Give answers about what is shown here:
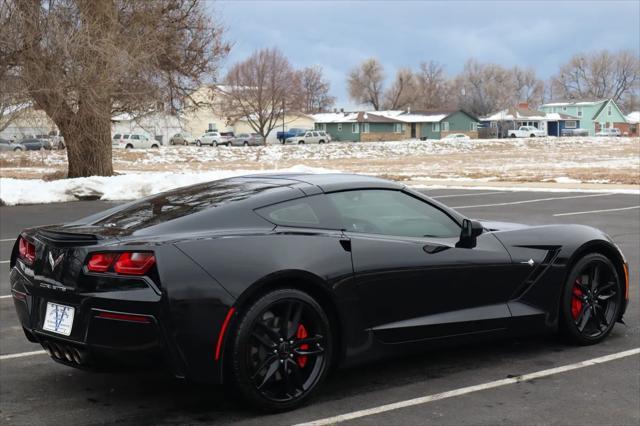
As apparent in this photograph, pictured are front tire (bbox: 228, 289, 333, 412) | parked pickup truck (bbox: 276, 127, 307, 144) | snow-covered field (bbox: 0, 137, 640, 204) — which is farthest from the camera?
parked pickup truck (bbox: 276, 127, 307, 144)

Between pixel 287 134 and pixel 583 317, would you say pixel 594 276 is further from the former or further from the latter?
pixel 287 134

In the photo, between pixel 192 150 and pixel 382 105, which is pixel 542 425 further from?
pixel 382 105

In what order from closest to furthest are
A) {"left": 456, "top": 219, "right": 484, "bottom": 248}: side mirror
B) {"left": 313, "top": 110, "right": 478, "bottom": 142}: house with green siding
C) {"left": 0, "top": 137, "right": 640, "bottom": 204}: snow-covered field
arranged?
1. {"left": 456, "top": 219, "right": 484, "bottom": 248}: side mirror
2. {"left": 0, "top": 137, "right": 640, "bottom": 204}: snow-covered field
3. {"left": 313, "top": 110, "right": 478, "bottom": 142}: house with green siding

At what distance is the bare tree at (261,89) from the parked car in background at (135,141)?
18.8m

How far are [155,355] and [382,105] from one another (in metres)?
150

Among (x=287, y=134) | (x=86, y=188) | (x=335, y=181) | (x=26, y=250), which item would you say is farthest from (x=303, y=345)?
(x=287, y=134)

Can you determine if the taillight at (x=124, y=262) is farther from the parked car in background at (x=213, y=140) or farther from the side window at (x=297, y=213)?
the parked car in background at (x=213, y=140)

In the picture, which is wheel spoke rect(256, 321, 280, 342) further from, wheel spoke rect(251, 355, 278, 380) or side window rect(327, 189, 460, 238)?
side window rect(327, 189, 460, 238)

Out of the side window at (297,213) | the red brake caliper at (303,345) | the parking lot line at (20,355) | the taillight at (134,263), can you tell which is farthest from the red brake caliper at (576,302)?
the parking lot line at (20,355)

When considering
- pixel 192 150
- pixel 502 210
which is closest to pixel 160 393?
pixel 502 210

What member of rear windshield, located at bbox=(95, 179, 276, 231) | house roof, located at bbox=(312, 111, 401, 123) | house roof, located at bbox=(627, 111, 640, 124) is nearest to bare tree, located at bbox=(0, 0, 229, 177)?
rear windshield, located at bbox=(95, 179, 276, 231)

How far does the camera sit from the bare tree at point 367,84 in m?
151

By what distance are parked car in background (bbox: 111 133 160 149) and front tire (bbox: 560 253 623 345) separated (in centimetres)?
7050

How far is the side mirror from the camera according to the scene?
18.0ft
